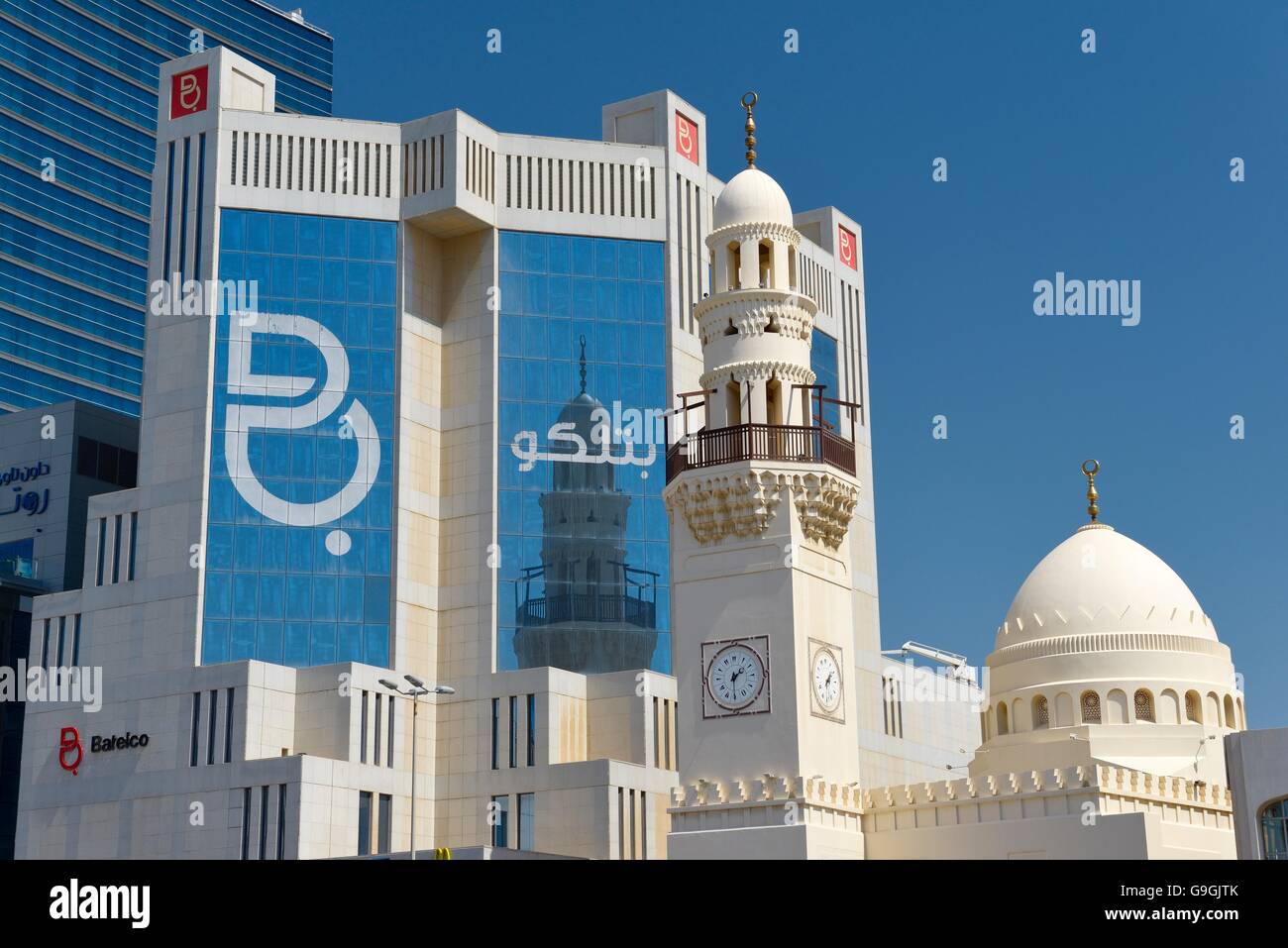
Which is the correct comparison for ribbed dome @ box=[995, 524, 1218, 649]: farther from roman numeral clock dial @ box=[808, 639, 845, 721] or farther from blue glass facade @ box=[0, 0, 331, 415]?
blue glass facade @ box=[0, 0, 331, 415]

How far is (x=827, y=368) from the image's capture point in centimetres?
9644

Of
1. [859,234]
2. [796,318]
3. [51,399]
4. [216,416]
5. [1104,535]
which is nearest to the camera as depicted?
[796,318]

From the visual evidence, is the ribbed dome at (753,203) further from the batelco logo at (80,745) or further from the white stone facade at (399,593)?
the batelco logo at (80,745)

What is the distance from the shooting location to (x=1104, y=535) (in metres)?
58.0

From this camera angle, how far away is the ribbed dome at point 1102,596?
5516 cm

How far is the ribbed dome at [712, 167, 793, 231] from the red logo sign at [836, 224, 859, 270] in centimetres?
4667

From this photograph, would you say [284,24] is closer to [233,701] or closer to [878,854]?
[233,701]

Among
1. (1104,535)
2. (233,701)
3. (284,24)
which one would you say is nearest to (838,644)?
(1104,535)

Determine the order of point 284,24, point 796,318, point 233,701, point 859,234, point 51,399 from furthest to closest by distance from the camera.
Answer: point 284,24 < point 51,399 < point 859,234 < point 233,701 < point 796,318

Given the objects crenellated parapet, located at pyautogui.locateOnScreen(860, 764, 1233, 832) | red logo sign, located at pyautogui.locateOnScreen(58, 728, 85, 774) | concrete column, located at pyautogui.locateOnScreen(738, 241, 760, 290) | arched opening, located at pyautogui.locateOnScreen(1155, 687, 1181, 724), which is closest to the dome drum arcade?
arched opening, located at pyautogui.locateOnScreen(1155, 687, 1181, 724)

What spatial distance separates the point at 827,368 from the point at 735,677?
50.1m

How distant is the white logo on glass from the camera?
77.0 meters

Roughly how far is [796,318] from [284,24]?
436 feet
